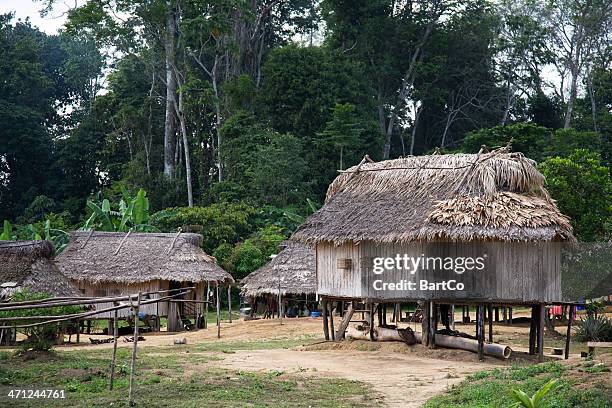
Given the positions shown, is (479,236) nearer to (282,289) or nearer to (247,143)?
(282,289)

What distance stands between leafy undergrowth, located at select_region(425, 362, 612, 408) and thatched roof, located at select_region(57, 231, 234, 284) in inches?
649

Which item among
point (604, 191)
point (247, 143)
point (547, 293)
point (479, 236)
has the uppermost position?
point (247, 143)

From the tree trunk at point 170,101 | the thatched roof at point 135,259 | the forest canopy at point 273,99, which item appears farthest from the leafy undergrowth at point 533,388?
the tree trunk at point 170,101

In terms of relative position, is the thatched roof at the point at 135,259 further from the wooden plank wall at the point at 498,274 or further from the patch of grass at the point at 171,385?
the patch of grass at the point at 171,385

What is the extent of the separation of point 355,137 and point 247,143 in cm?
568

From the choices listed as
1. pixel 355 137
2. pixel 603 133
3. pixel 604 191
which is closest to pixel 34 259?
pixel 604 191

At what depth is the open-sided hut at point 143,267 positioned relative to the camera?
31.0 meters

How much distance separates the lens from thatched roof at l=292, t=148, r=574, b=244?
2086cm

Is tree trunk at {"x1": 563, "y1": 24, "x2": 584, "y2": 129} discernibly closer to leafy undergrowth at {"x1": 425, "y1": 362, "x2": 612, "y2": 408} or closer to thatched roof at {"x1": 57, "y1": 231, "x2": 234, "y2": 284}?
thatched roof at {"x1": 57, "y1": 231, "x2": 234, "y2": 284}

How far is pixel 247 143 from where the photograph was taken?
46.1 m

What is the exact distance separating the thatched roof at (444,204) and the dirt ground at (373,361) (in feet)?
9.36

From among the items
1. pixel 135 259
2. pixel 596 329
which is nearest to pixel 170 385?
pixel 596 329

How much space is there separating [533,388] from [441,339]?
8.20 m

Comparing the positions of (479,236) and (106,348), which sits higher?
(479,236)
